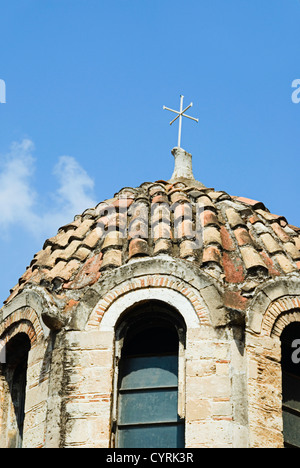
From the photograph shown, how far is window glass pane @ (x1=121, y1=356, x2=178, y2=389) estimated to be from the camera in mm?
14609

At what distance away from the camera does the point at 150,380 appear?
1467cm

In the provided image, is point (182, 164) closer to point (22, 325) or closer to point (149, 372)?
point (22, 325)

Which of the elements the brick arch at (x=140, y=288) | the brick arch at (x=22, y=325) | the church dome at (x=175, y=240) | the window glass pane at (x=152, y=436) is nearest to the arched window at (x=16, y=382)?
the brick arch at (x=22, y=325)

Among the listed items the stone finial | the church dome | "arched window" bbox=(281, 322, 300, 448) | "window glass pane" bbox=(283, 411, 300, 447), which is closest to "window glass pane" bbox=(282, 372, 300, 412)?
"arched window" bbox=(281, 322, 300, 448)

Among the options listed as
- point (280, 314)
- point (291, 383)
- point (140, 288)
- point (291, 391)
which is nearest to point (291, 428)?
point (291, 391)

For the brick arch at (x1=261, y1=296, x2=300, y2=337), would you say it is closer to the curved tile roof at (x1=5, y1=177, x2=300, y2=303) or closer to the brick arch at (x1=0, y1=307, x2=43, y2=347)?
the curved tile roof at (x1=5, y1=177, x2=300, y2=303)

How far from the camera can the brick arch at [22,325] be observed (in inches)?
600

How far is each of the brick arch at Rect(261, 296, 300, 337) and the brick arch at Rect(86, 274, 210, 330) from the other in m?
0.81

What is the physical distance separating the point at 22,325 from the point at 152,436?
235 cm

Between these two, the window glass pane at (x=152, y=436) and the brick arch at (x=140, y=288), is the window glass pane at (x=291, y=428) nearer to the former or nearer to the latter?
the window glass pane at (x=152, y=436)

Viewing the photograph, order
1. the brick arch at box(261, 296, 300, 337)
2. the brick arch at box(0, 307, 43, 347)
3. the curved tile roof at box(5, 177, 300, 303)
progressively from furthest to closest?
the curved tile roof at box(5, 177, 300, 303), the brick arch at box(0, 307, 43, 347), the brick arch at box(261, 296, 300, 337)

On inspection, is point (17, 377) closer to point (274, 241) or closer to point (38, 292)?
point (38, 292)
